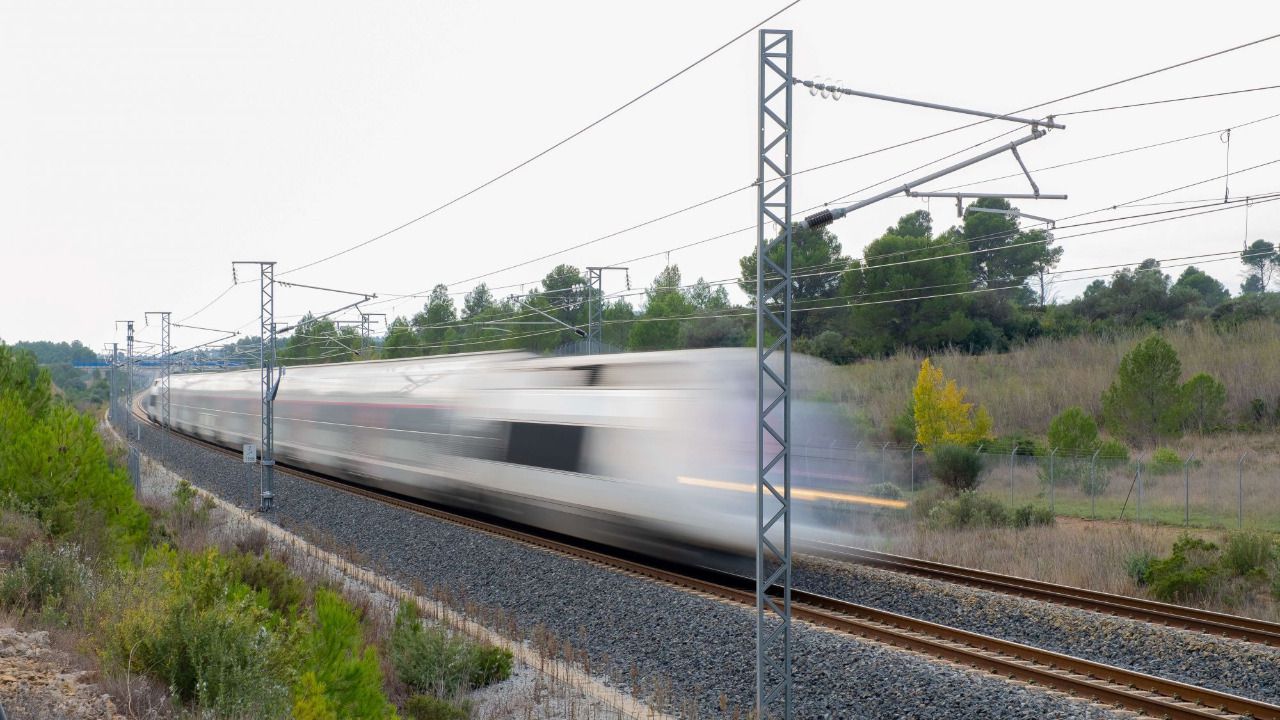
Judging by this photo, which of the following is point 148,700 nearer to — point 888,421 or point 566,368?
point 566,368

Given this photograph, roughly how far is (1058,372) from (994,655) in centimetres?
3366

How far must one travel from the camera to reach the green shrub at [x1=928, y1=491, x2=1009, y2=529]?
20.4 metres

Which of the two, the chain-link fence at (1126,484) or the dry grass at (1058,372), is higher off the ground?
the dry grass at (1058,372)

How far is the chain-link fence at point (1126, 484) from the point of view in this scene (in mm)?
22016

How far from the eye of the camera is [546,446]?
15.9 m

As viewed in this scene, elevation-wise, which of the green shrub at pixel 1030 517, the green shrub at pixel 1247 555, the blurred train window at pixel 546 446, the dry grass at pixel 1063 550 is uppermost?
the blurred train window at pixel 546 446

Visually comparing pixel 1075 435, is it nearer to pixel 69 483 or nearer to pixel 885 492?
pixel 885 492

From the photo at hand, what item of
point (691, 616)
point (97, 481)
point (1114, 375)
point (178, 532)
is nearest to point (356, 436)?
point (178, 532)

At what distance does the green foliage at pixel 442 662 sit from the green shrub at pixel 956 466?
61.5 feet

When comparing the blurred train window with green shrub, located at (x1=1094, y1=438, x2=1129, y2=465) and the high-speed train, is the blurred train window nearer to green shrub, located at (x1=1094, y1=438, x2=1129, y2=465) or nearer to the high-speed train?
the high-speed train

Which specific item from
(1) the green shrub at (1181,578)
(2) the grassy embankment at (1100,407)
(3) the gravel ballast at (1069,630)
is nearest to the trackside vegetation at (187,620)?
(3) the gravel ballast at (1069,630)

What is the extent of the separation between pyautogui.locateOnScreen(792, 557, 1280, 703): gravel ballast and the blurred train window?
12.4 feet

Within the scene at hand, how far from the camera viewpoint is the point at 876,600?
13.2 metres

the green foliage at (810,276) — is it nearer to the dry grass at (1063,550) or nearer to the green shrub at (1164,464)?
the green shrub at (1164,464)
